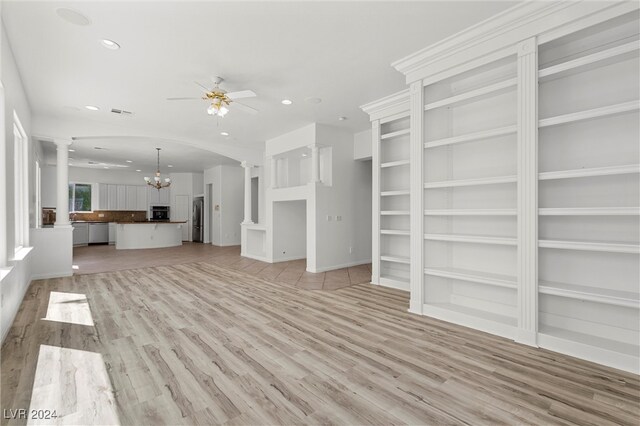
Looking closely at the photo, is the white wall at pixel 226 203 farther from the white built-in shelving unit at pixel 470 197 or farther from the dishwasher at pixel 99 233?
the white built-in shelving unit at pixel 470 197

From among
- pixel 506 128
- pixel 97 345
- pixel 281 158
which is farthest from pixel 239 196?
pixel 506 128

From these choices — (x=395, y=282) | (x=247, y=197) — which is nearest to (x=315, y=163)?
(x=395, y=282)

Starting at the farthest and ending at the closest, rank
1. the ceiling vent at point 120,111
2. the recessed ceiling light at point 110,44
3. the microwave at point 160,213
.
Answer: the microwave at point 160,213, the ceiling vent at point 120,111, the recessed ceiling light at point 110,44

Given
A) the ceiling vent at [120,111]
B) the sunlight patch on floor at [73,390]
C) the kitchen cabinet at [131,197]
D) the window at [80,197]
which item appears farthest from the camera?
the kitchen cabinet at [131,197]

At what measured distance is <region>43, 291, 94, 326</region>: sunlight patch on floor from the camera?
3.49m

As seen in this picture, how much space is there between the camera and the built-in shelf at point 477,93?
9.64ft

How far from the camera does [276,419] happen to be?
1780mm

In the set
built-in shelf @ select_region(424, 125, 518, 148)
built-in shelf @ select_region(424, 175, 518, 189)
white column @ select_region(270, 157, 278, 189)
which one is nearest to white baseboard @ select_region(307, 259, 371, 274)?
white column @ select_region(270, 157, 278, 189)

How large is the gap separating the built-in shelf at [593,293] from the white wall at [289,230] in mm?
5614

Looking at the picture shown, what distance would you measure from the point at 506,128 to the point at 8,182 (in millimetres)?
5269

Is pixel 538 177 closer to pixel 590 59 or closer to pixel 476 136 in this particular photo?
pixel 476 136

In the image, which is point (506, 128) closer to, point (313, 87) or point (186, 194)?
point (313, 87)

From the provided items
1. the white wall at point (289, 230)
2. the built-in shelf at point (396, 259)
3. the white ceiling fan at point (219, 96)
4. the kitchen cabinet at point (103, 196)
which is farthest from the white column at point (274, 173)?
the kitchen cabinet at point (103, 196)

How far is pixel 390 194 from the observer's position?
4.89 metres
